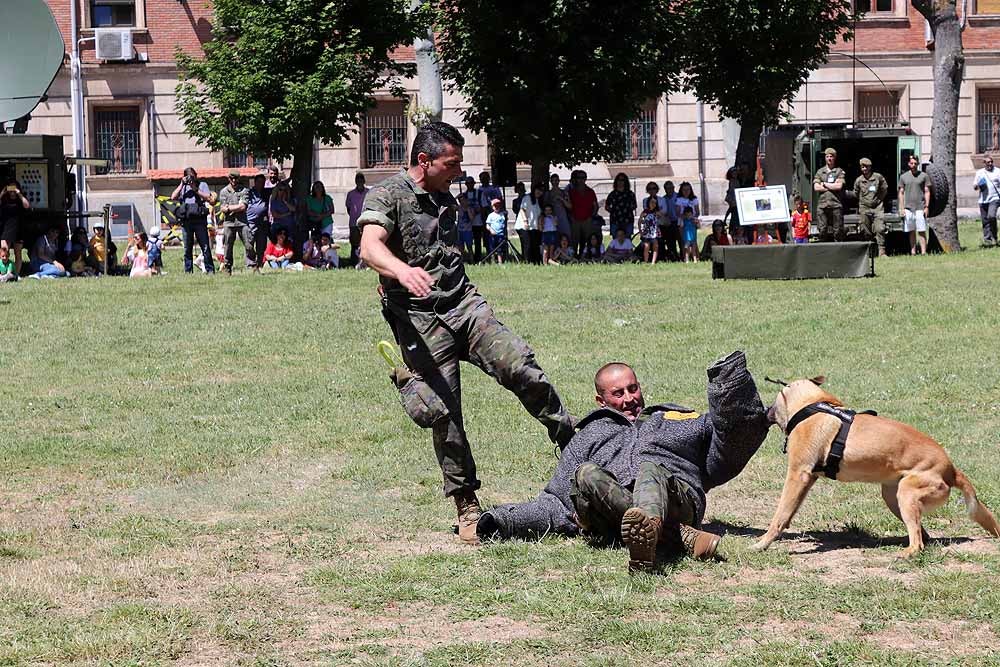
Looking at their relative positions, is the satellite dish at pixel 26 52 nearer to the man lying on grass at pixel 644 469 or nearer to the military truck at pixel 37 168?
the military truck at pixel 37 168

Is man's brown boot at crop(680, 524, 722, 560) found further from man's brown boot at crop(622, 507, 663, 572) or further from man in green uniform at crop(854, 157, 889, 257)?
man in green uniform at crop(854, 157, 889, 257)

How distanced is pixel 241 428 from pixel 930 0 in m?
19.8

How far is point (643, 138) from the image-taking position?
135 ft

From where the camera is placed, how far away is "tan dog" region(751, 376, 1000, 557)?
6199mm

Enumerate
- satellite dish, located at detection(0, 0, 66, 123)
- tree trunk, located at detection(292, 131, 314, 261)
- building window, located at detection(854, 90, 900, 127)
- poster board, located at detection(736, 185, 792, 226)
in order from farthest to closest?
building window, located at detection(854, 90, 900, 127)
tree trunk, located at detection(292, 131, 314, 261)
satellite dish, located at detection(0, 0, 66, 123)
poster board, located at detection(736, 185, 792, 226)

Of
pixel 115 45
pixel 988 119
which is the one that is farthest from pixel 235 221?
pixel 988 119

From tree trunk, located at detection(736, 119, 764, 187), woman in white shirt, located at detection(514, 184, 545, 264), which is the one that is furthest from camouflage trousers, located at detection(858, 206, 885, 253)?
woman in white shirt, located at detection(514, 184, 545, 264)

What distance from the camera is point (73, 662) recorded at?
201 inches

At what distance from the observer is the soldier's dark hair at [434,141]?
6.84 meters

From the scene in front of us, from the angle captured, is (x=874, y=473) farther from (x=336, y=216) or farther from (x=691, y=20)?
(x=336, y=216)

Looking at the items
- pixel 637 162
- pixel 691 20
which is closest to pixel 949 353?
pixel 691 20

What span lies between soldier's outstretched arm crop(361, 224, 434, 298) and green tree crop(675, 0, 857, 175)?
74.0 feet

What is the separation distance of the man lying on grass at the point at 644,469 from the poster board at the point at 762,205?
18.5 metres

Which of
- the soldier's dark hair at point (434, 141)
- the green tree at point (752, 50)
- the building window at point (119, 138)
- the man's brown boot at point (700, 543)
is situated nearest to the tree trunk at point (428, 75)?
the green tree at point (752, 50)
